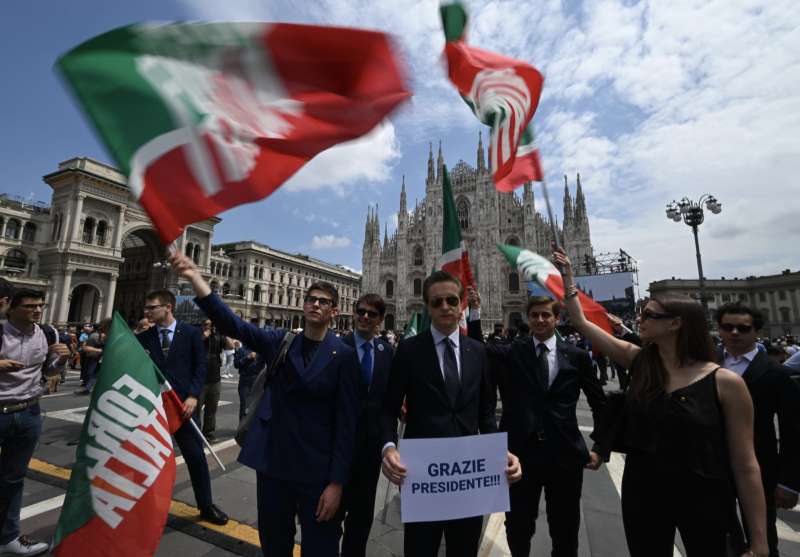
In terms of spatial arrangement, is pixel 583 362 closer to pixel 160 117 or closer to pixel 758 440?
pixel 758 440

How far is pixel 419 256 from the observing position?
4322cm

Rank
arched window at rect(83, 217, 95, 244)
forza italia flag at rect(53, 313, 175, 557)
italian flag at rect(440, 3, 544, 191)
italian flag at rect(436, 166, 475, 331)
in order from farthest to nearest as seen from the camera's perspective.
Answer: arched window at rect(83, 217, 95, 244)
italian flag at rect(436, 166, 475, 331)
italian flag at rect(440, 3, 544, 191)
forza italia flag at rect(53, 313, 175, 557)

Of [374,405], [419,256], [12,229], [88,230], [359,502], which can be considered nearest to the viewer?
[374,405]

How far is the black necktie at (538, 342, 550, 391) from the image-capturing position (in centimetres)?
255

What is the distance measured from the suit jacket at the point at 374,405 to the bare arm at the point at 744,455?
5.50 feet

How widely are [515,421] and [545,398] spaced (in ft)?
0.86

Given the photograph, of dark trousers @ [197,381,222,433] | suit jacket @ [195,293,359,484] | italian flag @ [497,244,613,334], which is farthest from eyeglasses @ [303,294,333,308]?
dark trousers @ [197,381,222,433]

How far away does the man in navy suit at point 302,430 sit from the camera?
2008mm

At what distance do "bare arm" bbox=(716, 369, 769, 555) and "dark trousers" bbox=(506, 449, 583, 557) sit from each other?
0.84 metres

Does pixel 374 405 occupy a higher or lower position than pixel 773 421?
higher

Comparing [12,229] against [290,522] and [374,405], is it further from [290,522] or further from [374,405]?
[374,405]

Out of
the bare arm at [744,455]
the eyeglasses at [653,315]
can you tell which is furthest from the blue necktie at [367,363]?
the bare arm at [744,455]

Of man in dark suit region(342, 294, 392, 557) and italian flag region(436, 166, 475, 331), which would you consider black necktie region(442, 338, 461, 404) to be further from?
italian flag region(436, 166, 475, 331)

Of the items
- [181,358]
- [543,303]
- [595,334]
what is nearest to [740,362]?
[595,334]
